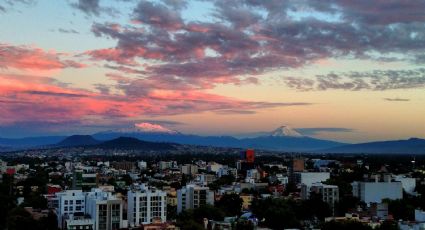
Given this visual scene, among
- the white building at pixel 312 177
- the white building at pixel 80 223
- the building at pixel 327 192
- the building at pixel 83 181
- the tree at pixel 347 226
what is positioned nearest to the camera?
the tree at pixel 347 226

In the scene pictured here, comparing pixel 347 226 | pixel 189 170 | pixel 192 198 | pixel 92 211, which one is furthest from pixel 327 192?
pixel 189 170

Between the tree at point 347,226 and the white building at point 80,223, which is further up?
the tree at point 347,226

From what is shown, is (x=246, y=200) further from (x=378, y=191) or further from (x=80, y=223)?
(x=80, y=223)

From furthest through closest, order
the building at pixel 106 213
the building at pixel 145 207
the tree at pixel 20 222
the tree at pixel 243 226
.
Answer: the building at pixel 145 207
the building at pixel 106 213
the tree at pixel 20 222
the tree at pixel 243 226

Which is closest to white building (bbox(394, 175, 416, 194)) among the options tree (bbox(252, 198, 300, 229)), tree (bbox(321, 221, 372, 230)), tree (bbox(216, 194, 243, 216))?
tree (bbox(216, 194, 243, 216))

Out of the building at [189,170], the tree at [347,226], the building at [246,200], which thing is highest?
the building at [189,170]

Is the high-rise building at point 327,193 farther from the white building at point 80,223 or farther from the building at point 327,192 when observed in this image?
the white building at point 80,223

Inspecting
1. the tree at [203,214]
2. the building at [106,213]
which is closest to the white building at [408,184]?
the tree at [203,214]

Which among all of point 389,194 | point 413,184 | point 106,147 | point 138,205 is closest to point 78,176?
point 138,205
